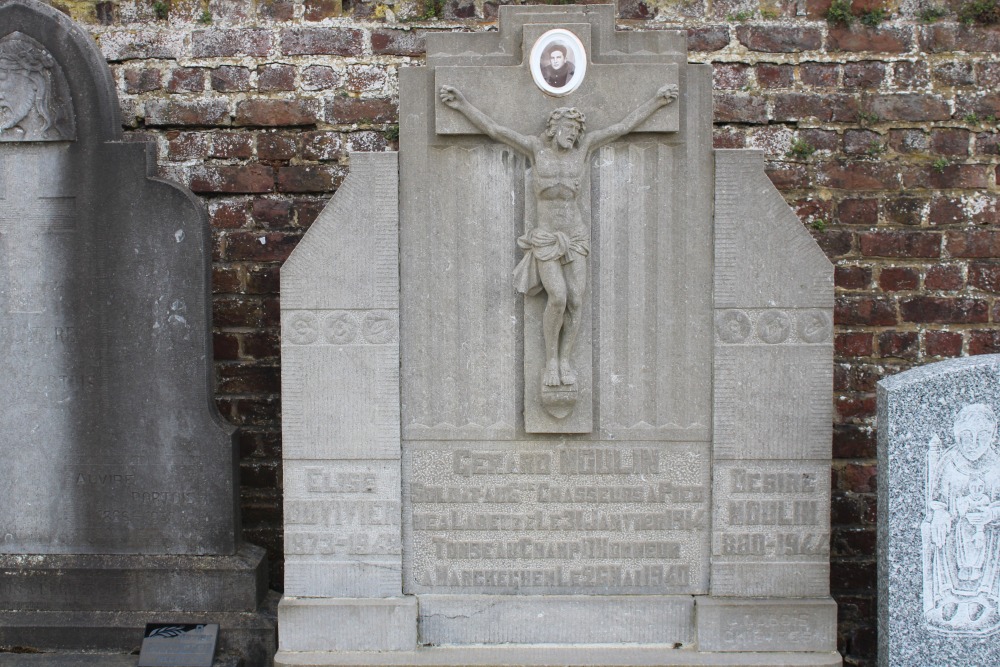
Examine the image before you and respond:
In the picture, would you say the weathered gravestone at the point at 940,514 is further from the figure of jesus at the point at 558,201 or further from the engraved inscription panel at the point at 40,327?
the engraved inscription panel at the point at 40,327

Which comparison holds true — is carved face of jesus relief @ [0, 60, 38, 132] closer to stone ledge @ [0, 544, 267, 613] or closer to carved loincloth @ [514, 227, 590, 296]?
stone ledge @ [0, 544, 267, 613]

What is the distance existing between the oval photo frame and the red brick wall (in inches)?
49.7

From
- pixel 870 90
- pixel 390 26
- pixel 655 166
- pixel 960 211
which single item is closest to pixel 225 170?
pixel 390 26

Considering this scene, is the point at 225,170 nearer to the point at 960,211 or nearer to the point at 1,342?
the point at 1,342

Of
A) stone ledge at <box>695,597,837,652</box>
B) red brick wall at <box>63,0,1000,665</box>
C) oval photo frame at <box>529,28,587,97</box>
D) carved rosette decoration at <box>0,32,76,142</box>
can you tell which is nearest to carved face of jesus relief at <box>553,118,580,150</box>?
→ oval photo frame at <box>529,28,587,97</box>

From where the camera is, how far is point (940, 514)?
2.99 m

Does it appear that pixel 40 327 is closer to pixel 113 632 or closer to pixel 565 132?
pixel 113 632

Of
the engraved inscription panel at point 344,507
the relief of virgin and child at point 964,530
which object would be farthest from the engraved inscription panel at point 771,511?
the engraved inscription panel at point 344,507

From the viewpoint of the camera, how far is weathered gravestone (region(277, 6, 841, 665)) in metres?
3.06

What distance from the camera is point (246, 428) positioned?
4324 millimetres

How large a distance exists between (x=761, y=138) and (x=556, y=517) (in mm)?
2011

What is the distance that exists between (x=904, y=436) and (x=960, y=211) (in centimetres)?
166

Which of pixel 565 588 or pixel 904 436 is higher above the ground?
pixel 904 436

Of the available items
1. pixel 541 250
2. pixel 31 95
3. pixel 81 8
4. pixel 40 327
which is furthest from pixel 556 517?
pixel 81 8
